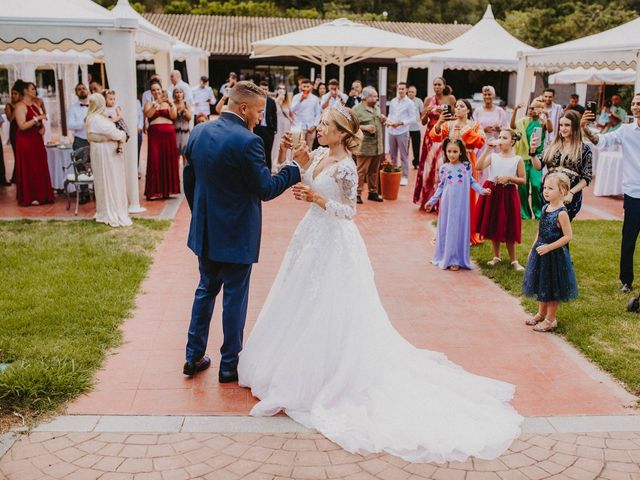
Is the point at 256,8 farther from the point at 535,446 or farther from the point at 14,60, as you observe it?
the point at 535,446

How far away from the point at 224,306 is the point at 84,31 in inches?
252

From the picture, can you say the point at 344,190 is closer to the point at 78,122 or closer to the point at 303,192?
the point at 303,192

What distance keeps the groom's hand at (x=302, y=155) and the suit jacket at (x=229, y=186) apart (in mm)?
109

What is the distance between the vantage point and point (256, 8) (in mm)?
44531

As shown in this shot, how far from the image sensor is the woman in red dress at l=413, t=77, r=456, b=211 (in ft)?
34.4

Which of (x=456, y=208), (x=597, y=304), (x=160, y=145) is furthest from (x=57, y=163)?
(x=597, y=304)

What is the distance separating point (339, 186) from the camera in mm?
4293

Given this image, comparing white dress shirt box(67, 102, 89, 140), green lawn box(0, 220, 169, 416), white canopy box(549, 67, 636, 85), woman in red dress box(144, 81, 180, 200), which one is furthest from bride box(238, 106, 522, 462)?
white canopy box(549, 67, 636, 85)

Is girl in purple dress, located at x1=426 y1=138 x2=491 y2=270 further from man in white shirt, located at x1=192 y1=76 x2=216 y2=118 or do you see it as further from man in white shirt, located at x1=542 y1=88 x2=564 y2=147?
man in white shirt, located at x1=192 y1=76 x2=216 y2=118

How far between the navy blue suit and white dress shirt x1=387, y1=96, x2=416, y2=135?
8.98m

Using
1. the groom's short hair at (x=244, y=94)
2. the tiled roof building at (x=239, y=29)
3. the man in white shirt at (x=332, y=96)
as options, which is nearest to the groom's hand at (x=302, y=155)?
the groom's short hair at (x=244, y=94)

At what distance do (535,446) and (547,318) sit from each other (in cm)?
214

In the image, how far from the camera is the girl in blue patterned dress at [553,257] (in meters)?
5.45

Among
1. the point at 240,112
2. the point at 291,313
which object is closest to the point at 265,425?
the point at 291,313
